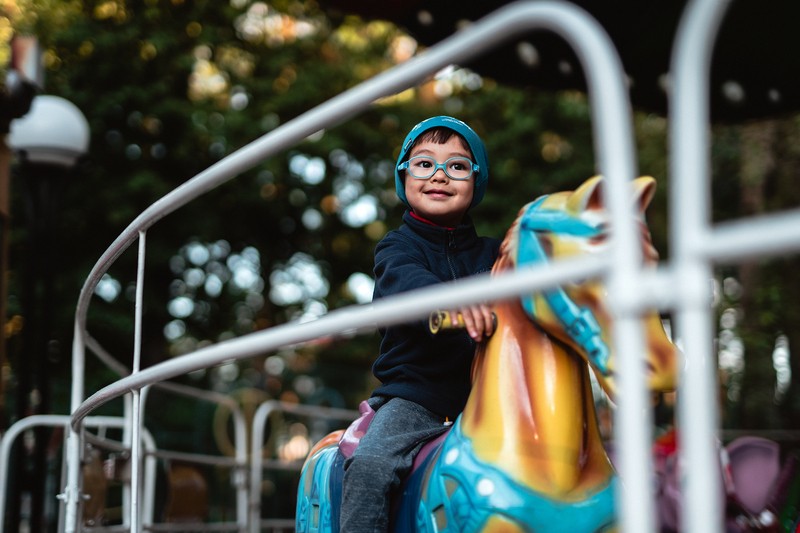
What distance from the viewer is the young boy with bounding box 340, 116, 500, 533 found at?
231 centimetres

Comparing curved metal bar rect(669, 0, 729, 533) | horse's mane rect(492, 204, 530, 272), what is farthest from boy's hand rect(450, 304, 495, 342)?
curved metal bar rect(669, 0, 729, 533)

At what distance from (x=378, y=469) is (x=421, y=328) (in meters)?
0.42

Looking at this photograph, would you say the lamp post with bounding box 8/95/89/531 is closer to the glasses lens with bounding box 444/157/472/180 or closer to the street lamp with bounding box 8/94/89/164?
the street lamp with bounding box 8/94/89/164

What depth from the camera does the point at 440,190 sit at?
2.77 meters

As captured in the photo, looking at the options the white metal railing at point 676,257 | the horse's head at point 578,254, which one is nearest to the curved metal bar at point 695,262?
the white metal railing at point 676,257

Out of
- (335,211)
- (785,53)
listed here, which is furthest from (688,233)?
(335,211)

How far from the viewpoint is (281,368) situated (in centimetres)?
1433

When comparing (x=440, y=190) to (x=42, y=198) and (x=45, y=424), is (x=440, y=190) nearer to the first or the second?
(x=45, y=424)

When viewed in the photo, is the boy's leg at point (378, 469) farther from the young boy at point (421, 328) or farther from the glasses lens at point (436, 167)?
the glasses lens at point (436, 167)

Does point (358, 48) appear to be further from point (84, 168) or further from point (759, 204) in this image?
point (759, 204)

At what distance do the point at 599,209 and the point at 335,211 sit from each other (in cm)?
1194

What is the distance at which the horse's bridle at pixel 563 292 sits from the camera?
202 cm

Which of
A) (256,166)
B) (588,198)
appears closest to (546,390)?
(588,198)

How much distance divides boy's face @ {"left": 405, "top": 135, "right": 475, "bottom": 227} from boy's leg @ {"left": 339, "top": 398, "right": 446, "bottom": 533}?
2.04 feet
